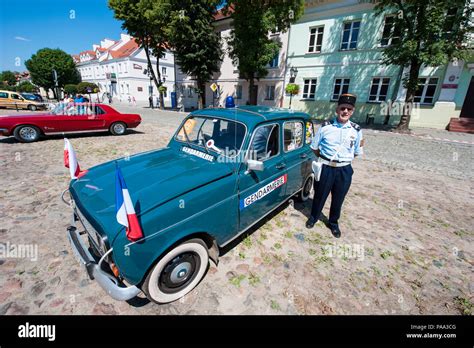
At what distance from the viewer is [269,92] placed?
23188 mm

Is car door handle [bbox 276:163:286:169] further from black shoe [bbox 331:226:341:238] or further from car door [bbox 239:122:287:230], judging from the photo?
black shoe [bbox 331:226:341:238]

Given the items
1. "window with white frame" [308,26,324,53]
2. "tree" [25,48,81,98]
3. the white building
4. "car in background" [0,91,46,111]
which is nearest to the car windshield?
"window with white frame" [308,26,324,53]

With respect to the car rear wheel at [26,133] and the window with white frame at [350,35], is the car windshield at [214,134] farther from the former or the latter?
the window with white frame at [350,35]

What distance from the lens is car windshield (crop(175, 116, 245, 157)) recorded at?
115 inches

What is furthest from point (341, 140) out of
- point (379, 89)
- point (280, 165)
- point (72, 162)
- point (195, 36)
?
point (195, 36)

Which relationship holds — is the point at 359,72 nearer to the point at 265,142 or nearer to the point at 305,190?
the point at 305,190

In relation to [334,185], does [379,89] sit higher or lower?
higher

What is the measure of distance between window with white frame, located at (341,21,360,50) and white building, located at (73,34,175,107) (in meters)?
28.5

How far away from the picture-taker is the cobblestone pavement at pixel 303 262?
2.41m

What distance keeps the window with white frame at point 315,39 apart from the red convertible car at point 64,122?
17.4 metres

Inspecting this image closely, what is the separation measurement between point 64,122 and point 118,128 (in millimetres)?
2135

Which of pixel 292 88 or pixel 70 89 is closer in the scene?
pixel 292 88

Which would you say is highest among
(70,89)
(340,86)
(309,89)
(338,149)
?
(340,86)
